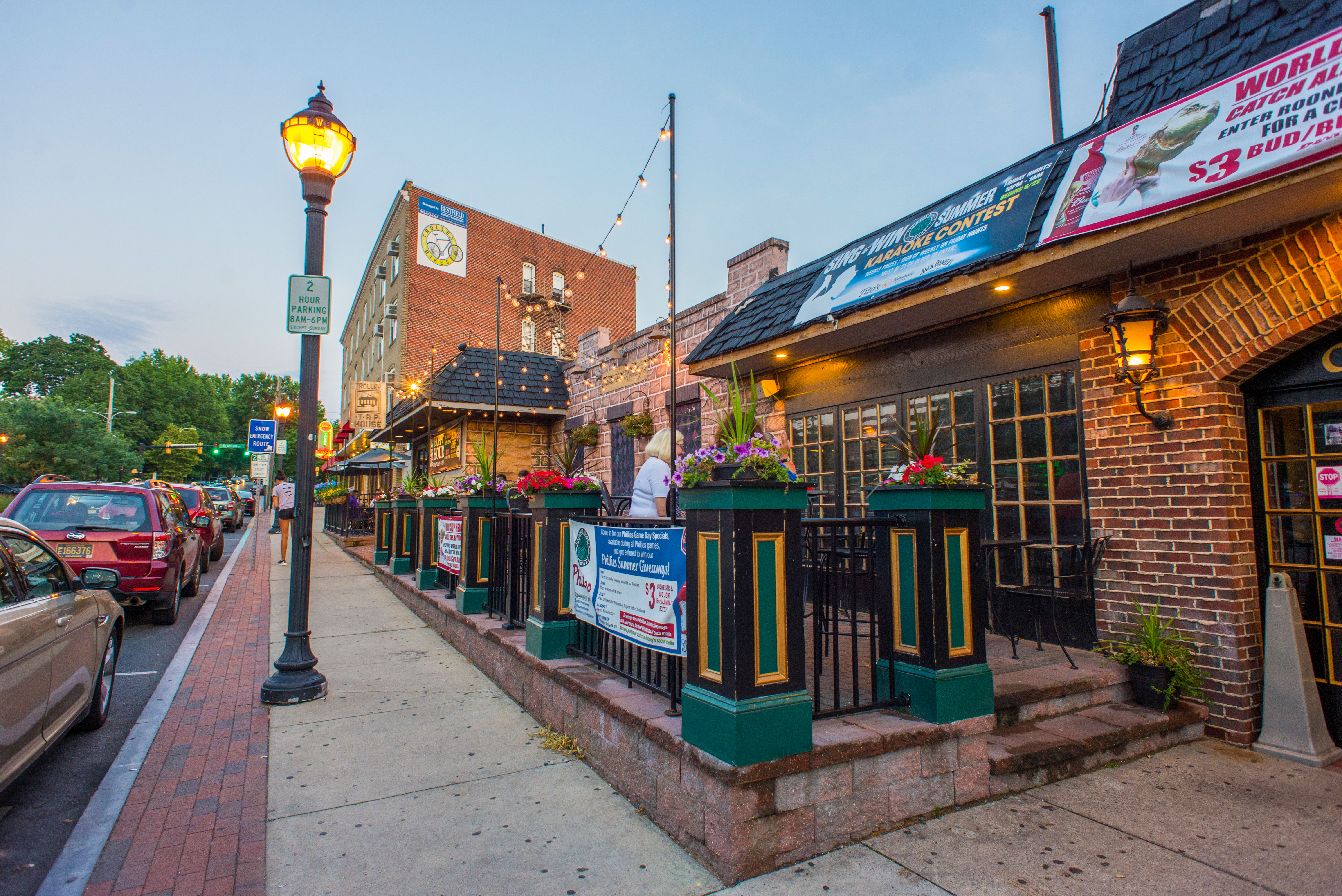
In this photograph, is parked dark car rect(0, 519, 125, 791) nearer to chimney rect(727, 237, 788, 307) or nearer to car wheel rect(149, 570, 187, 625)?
car wheel rect(149, 570, 187, 625)

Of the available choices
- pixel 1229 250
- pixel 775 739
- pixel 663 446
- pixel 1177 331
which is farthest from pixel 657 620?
pixel 1229 250

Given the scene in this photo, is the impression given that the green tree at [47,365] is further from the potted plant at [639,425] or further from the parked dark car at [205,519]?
the potted plant at [639,425]

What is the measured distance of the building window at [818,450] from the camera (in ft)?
23.6

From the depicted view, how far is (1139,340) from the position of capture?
14.2 ft

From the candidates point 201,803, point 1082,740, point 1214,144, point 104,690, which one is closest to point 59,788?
point 201,803

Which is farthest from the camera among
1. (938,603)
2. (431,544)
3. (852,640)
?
(431,544)

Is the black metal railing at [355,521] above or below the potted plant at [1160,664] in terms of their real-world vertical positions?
above

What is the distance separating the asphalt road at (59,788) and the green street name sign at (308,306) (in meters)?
2.98

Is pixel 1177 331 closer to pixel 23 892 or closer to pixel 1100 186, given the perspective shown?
pixel 1100 186

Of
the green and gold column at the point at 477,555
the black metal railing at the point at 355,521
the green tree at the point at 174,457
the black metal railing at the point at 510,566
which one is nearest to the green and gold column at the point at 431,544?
the green and gold column at the point at 477,555

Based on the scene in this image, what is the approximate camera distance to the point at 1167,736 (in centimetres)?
400

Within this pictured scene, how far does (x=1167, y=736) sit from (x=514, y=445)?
12.1m

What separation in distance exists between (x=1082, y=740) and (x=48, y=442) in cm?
4867

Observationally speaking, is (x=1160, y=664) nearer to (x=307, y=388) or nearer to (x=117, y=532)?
(x=307, y=388)
